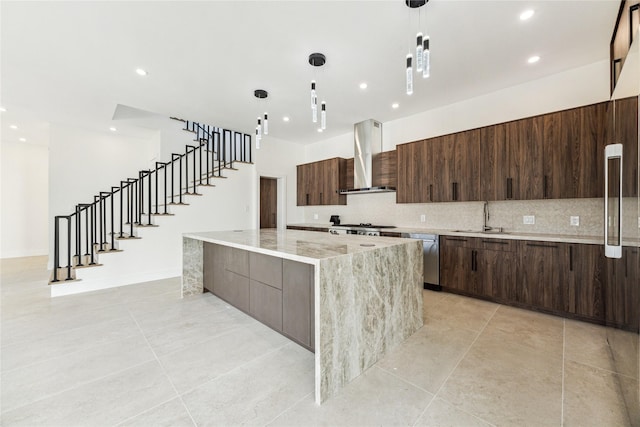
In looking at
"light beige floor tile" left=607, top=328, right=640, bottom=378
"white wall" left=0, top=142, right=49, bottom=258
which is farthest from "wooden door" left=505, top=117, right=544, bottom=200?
"white wall" left=0, top=142, right=49, bottom=258

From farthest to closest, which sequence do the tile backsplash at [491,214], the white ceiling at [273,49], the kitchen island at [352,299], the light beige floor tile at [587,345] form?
the tile backsplash at [491,214], the white ceiling at [273,49], the light beige floor tile at [587,345], the kitchen island at [352,299]

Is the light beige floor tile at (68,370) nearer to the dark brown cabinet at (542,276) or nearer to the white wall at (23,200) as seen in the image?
A: the dark brown cabinet at (542,276)

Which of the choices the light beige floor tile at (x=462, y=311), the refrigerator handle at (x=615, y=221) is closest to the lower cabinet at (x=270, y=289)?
the light beige floor tile at (x=462, y=311)

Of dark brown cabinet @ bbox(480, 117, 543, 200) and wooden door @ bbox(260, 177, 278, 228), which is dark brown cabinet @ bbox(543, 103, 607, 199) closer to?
dark brown cabinet @ bbox(480, 117, 543, 200)

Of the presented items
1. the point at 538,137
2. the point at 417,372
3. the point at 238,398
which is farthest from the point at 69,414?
the point at 538,137

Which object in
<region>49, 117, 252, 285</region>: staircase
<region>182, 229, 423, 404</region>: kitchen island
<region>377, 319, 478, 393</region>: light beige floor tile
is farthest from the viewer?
<region>49, 117, 252, 285</region>: staircase

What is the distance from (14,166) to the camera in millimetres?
6410

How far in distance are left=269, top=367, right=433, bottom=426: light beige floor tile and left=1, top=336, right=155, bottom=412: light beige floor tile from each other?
140 centimetres

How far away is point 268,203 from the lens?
21.2 ft

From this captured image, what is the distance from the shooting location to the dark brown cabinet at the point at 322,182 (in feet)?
18.3

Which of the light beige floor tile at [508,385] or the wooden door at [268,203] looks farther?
the wooden door at [268,203]

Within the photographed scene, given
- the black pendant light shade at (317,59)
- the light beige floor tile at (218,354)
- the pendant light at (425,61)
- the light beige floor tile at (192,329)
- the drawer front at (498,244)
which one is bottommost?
the light beige floor tile at (218,354)

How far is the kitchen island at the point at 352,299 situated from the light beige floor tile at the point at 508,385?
533 millimetres

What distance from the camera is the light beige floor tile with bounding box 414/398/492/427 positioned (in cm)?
143
